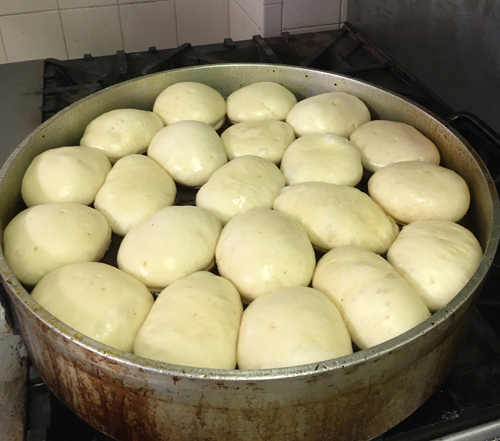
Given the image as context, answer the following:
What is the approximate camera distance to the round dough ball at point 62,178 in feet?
3.57

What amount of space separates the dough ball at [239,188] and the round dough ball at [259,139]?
79 mm

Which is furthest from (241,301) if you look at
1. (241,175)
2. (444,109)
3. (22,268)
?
(444,109)

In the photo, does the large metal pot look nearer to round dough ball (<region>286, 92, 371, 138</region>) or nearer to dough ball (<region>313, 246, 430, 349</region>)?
dough ball (<region>313, 246, 430, 349</region>)

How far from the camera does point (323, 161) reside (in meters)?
1.18

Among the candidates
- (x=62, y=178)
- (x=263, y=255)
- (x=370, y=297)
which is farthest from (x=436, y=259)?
(x=62, y=178)

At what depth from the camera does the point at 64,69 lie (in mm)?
1701

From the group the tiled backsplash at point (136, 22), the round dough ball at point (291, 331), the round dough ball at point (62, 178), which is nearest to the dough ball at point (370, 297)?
the round dough ball at point (291, 331)

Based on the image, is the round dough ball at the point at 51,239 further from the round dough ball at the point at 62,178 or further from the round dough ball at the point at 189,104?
the round dough ball at the point at 189,104

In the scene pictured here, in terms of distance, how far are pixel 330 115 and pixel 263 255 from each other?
54 cm

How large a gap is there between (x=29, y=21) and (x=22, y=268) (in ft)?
4.83

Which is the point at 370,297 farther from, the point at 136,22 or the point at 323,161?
the point at 136,22

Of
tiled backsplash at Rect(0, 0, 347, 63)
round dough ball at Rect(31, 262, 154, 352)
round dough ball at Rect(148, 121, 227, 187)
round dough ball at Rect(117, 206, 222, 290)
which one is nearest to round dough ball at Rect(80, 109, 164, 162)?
round dough ball at Rect(148, 121, 227, 187)

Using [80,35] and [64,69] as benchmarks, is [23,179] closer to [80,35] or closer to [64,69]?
[64,69]

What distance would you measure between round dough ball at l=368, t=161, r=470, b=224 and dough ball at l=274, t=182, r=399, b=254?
34 millimetres
